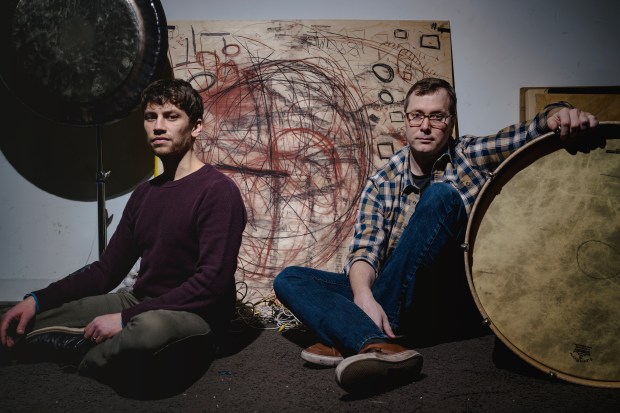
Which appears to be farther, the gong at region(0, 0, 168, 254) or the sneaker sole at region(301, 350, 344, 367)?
the gong at region(0, 0, 168, 254)

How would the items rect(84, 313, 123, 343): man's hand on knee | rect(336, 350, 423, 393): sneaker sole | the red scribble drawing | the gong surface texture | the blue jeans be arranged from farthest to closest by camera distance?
the red scribble drawing → the gong surface texture → the blue jeans → rect(84, 313, 123, 343): man's hand on knee → rect(336, 350, 423, 393): sneaker sole

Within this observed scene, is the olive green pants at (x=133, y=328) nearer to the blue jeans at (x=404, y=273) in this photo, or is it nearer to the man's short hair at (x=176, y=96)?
the blue jeans at (x=404, y=273)

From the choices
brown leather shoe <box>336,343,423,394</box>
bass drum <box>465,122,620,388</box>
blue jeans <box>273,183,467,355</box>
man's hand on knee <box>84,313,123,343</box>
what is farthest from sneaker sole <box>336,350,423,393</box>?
man's hand on knee <box>84,313,123,343</box>

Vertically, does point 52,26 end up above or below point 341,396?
above

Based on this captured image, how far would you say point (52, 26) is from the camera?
1980mm

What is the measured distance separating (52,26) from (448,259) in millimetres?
2025

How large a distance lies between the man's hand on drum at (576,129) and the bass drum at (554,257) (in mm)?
23

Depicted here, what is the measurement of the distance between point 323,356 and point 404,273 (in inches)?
16.6

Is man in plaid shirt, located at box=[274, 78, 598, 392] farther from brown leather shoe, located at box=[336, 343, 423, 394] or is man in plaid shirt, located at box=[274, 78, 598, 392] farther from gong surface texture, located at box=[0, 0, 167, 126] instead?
gong surface texture, located at box=[0, 0, 167, 126]

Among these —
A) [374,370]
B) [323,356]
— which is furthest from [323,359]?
[374,370]

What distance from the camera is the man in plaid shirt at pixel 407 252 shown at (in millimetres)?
1371

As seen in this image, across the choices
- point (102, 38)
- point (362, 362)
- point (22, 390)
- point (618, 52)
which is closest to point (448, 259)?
point (362, 362)

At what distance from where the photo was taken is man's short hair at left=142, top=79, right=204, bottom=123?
5.50 feet

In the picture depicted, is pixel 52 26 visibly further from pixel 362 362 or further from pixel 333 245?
pixel 362 362
